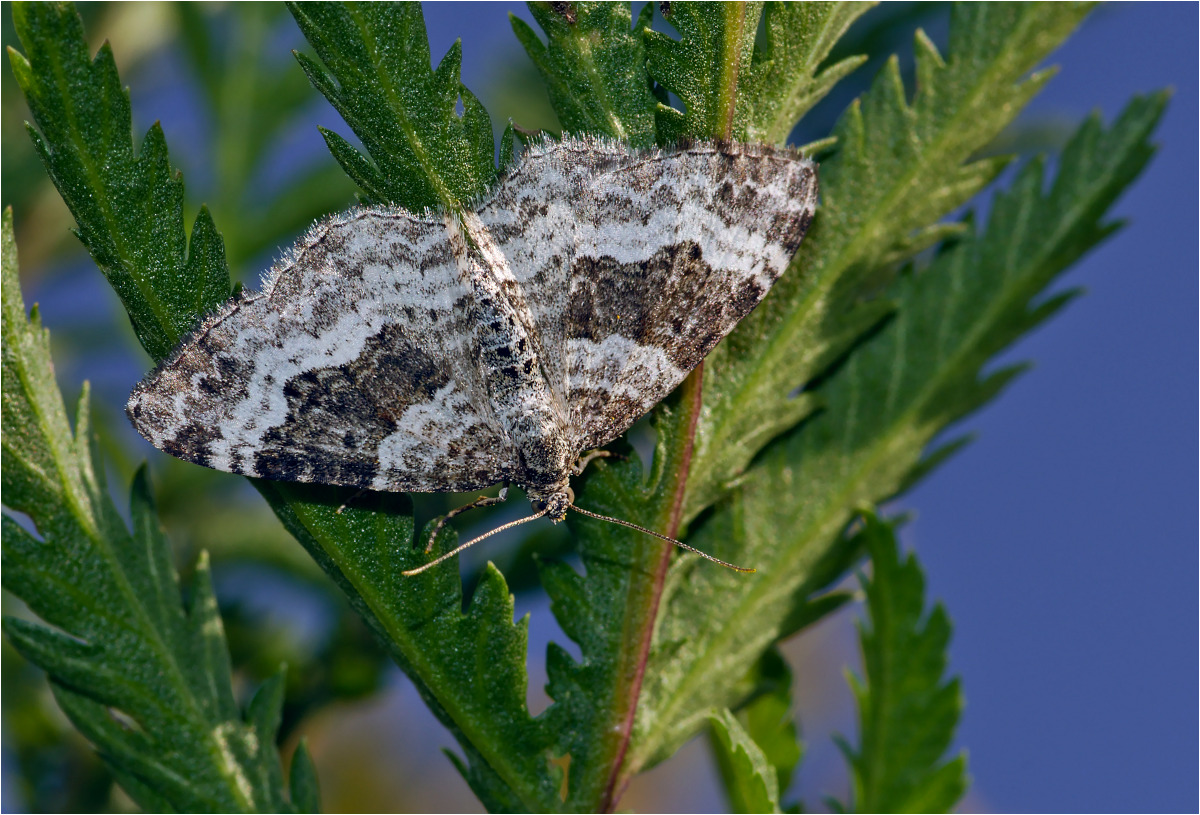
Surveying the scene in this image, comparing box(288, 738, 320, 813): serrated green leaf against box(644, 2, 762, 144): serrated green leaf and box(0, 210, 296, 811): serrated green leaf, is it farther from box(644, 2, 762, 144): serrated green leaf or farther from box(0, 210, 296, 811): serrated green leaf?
box(644, 2, 762, 144): serrated green leaf

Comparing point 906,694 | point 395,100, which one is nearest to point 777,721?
point 906,694

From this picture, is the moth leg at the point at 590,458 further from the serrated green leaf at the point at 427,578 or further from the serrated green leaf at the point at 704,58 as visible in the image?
the serrated green leaf at the point at 704,58

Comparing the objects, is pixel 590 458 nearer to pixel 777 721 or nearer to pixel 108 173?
pixel 777 721

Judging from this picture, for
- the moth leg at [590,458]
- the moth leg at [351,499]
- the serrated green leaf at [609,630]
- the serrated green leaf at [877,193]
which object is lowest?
the serrated green leaf at [609,630]

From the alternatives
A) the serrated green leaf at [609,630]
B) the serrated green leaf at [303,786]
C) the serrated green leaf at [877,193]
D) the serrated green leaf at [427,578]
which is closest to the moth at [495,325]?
the serrated green leaf at [877,193]

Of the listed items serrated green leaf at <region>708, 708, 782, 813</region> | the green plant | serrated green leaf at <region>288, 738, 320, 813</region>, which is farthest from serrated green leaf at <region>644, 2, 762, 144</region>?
serrated green leaf at <region>288, 738, 320, 813</region>

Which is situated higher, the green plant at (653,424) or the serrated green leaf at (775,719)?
the green plant at (653,424)
